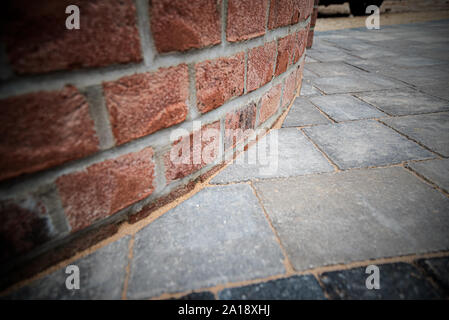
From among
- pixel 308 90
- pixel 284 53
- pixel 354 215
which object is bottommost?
pixel 354 215

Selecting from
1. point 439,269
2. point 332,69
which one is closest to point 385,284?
point 439,269

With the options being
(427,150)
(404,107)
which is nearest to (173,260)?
(427,150)

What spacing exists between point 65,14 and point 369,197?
40.4 inches

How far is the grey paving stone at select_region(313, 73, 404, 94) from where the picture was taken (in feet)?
6.51

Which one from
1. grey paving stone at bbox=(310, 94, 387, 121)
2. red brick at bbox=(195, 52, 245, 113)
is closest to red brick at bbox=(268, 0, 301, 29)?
red brick at bbox=(195, 52, 245, 113)

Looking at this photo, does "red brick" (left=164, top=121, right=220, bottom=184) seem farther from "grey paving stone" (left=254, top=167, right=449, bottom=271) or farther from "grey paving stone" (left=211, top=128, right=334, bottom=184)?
"grey paving stone" (left=254, top=167, right=449, bottom=271)

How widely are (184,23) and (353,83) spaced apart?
1.99 meters

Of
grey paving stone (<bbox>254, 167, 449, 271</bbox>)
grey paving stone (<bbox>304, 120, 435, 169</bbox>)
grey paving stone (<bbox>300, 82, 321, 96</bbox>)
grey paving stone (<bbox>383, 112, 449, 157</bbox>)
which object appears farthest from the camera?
grey paving stone (<bbox>300, 82, 321, 96</bbox>)

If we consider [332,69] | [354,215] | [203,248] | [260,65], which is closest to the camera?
[203,248]

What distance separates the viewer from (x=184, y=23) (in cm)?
62

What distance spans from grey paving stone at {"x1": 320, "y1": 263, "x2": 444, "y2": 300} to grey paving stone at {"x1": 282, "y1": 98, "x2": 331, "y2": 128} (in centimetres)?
91

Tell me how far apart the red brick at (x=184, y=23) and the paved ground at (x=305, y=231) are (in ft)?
1.67

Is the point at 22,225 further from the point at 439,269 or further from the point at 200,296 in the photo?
the point at 439,269

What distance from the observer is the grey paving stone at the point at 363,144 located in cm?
108
